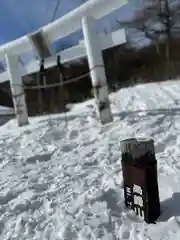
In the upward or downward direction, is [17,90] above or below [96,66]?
below

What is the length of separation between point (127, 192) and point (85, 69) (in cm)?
1837

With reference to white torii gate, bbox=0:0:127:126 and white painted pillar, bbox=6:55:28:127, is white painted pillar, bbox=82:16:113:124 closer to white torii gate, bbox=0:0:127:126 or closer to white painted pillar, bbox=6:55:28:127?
white torii gate, bbox=0:0:127:126

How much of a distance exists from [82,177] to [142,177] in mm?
1315

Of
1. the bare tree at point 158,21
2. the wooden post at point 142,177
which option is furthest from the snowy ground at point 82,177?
the bare tree at point 158,21

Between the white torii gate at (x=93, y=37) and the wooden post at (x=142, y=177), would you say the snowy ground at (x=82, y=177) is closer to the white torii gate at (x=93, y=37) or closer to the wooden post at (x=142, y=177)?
the wooden post at (x=142, y=177)

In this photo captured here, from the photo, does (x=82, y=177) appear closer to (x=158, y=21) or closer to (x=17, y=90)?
(x=17, y=90)

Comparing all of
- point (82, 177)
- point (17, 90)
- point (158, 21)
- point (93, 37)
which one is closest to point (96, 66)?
point (93, 37)

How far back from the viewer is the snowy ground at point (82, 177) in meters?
2.69

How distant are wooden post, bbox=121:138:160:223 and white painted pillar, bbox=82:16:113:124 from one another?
135 inches

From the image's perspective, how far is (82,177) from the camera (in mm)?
3840

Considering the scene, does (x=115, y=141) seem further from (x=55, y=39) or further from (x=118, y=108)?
(x=55, y=39)

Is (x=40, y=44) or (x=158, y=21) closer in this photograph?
(x=40, y=44)

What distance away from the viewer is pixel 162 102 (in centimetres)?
687

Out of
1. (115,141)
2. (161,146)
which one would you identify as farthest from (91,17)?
(161,146)
